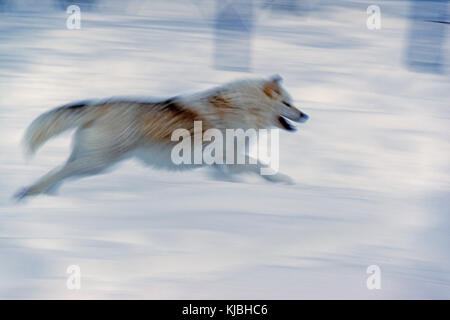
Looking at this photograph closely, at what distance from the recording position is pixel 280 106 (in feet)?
10.1

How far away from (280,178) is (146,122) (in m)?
0.40

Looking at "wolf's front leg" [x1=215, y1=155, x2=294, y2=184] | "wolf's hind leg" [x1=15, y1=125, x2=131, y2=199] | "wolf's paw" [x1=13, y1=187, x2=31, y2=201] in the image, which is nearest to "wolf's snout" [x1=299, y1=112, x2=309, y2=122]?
"wolf's front leg" [x1=215, y1=155, x2=294, y2=184]

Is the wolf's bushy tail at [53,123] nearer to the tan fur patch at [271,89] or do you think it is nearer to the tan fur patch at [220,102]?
the tan fur patch at [220,102]

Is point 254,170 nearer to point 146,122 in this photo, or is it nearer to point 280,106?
point 280,106

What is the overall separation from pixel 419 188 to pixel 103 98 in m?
0.91

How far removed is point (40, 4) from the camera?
3.07m

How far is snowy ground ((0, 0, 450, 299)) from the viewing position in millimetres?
3066

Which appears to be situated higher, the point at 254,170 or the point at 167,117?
the point at 167,117

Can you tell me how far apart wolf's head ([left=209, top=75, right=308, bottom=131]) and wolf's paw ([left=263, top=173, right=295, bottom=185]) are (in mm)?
132

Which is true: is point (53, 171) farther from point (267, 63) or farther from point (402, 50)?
point (402, 50)

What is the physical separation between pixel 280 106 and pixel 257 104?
65mm

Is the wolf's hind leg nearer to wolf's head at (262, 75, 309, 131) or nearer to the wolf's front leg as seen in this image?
the wolf's front leg

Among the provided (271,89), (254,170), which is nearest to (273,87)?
(271,89)
